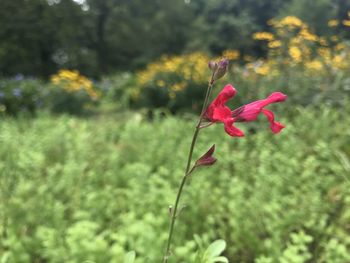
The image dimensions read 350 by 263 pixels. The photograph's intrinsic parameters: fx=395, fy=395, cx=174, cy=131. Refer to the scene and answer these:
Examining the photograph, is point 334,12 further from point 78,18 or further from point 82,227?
point 78,18

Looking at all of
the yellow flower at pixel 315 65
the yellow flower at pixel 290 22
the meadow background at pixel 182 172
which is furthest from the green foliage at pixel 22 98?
the yellow flower at pixel 315 65

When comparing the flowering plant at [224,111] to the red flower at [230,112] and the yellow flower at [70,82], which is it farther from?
the yellow flower at [70,82]

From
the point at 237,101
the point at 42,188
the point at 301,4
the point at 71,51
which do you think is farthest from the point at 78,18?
the point at 42,188

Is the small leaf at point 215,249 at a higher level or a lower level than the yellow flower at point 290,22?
higher

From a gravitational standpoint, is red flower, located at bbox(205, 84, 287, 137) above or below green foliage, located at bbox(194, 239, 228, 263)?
above

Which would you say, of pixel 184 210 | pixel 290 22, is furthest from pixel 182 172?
pixel 290 22

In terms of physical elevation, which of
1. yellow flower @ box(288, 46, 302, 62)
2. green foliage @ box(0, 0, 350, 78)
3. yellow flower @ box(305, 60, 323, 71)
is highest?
yellow flower @ box(288, 46, 302, 62)

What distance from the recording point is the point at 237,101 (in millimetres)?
4672

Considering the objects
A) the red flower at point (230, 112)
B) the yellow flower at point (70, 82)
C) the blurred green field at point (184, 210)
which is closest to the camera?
the red flower at point (230, 112)

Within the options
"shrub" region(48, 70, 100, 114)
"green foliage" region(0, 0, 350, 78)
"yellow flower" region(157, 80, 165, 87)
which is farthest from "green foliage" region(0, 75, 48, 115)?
"green foliage" region(0, 0, 350, 78)

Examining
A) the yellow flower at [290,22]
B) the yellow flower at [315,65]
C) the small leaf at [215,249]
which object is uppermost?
the small leaf at [215,249]

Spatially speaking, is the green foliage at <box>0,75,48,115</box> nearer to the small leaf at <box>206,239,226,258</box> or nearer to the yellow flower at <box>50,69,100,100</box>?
the yellow flower at <box>50,69,100,100</box>

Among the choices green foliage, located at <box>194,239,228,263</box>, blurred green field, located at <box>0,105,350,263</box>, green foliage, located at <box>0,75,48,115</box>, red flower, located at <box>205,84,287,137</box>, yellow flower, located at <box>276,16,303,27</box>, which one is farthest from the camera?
green foliage, located at <box>0,75,48,115</box>

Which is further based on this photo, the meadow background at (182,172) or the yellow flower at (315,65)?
the yellow flower at (315,65)
